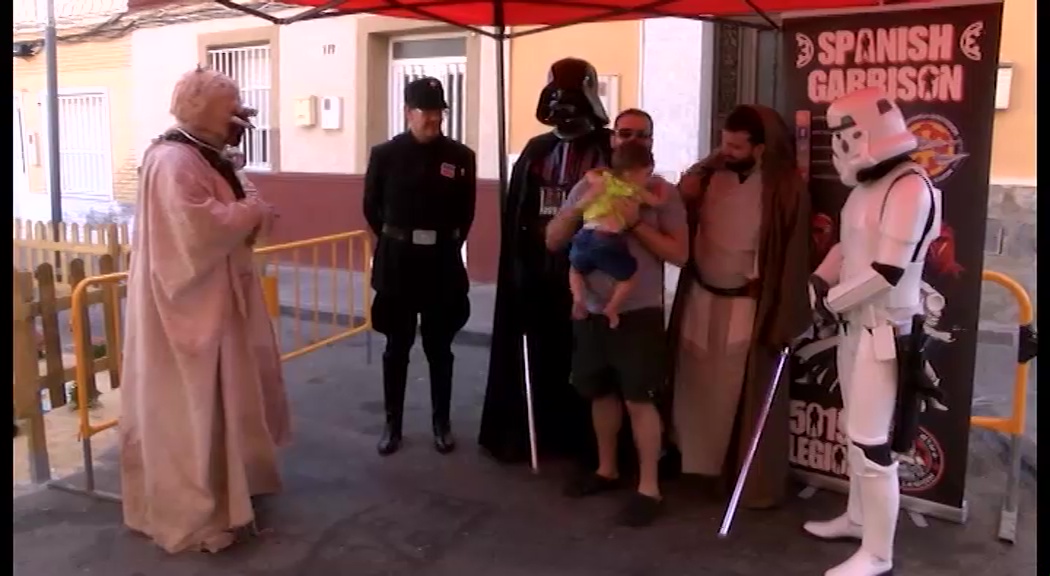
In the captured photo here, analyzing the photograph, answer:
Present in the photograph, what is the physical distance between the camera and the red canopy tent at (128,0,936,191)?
4539 mm

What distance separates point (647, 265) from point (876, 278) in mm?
944

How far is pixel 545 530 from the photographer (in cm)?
397

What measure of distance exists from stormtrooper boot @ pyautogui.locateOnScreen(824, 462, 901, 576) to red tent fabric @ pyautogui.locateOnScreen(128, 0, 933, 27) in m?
2.06

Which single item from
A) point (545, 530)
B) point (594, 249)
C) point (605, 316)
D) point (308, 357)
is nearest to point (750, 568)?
point (545, 530)

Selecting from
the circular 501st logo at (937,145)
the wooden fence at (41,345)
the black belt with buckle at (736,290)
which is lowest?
the wooden fence at (41,345)

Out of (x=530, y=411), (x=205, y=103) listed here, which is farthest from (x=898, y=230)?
(x=205, y=103)

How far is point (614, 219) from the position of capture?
3.72 metres

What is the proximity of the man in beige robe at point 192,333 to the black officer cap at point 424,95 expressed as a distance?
3.24 feet

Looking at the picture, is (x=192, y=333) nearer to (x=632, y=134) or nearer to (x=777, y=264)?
(x=632, y=134)

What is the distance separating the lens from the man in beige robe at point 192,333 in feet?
11.4

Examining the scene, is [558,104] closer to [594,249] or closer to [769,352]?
[594,249]

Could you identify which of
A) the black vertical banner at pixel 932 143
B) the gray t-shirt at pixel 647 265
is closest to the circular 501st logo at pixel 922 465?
the black vertical banner at pixel 932 143

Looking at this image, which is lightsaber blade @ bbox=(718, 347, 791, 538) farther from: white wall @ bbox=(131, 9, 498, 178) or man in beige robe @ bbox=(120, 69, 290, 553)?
white wall @ bbox=(131, 9, 498, 178)

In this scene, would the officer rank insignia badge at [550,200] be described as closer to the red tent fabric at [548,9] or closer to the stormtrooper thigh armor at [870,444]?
the red tent fabric at [548,9]
